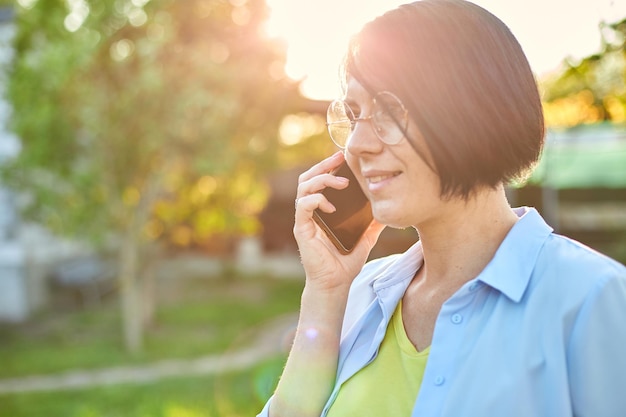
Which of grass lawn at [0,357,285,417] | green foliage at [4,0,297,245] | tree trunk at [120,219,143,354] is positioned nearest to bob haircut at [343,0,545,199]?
grass lawn at [0,357,285,417]

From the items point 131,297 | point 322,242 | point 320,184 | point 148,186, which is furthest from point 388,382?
point 148,186

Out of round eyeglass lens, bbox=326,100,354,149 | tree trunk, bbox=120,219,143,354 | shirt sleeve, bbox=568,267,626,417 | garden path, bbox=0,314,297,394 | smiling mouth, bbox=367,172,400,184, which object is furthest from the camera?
tree trunk, bbox=120,219,143,354

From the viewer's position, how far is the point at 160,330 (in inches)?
549

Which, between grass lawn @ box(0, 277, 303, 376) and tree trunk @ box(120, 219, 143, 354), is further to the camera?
tree trunk @ box(120, 219, 143, 354)

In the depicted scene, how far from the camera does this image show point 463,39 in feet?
4.56

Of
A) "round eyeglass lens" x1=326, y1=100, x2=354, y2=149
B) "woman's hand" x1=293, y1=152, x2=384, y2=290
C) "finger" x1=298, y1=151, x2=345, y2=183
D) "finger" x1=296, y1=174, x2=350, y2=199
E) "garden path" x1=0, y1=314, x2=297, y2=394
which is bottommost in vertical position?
"garden path" x1=0, y1=314, x2=297, y2=394

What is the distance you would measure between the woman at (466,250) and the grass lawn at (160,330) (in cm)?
901

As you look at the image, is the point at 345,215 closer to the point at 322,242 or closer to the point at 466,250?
the point at 322,242

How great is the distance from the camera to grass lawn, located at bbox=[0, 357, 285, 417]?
345 inches

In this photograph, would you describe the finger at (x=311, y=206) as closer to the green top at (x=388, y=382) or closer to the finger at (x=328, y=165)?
the finger at (x=328, y=165)

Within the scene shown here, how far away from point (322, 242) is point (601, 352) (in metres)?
0.79

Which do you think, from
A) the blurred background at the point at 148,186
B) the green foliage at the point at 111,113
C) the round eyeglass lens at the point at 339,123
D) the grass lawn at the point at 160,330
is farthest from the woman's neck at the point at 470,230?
the green foliage at the point at 111,113

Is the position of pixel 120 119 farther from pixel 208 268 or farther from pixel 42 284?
pixel 208 268

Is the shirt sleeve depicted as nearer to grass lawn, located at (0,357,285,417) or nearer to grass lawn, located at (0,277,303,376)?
grass lawn, located at (0,357,285,417)
